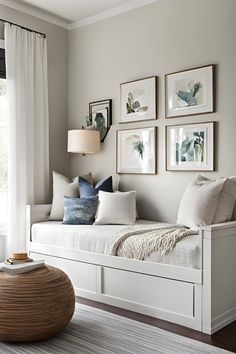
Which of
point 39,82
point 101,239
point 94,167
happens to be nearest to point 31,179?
point 94,167

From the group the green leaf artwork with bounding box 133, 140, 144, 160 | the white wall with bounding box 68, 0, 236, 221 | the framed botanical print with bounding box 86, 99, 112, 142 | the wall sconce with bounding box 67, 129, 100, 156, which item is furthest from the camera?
the framed botanical print with bounding box 86, 99, 112, 142

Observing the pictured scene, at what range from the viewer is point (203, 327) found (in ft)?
8.73

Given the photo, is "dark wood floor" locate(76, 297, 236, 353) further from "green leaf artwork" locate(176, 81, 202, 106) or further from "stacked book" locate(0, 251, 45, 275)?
"green leaf artwork" locate(176, 81, 202, 106)

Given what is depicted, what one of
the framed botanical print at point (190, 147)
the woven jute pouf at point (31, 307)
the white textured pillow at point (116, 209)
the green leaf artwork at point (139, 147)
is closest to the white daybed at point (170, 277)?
the white textured pillow at point (116, 209)

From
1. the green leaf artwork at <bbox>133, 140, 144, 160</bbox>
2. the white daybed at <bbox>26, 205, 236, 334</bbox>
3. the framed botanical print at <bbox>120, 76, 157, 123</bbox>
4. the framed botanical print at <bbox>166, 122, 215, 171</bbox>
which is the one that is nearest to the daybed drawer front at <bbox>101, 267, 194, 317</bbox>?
the white daybed at <bbox>26, 205, 236, 334</bbox>

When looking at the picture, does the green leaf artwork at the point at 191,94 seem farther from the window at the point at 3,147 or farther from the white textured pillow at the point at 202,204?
the window at the point at 3,147

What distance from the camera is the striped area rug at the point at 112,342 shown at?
7.75ft

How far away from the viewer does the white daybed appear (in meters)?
2.66

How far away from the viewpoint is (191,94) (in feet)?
11.9

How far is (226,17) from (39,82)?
209cm

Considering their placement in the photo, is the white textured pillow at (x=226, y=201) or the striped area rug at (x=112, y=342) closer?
the striped area rug at (x=112, y=342)

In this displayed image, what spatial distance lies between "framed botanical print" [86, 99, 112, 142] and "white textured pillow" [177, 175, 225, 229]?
4.92ft

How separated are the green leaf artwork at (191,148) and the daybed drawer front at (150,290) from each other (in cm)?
124

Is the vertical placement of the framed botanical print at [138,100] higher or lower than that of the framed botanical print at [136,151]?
higher
